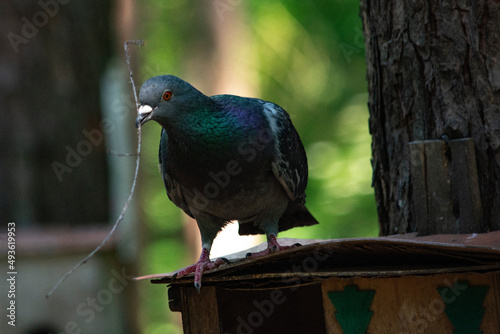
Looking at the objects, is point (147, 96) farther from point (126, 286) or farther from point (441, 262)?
point (126, 286)

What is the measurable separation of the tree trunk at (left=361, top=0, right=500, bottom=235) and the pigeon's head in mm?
1102

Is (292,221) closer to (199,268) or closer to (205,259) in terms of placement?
(205,259)

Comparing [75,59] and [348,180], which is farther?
[348,180]

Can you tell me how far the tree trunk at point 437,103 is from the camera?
272cm

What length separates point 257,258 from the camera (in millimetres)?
2211

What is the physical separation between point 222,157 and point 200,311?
0.75 meters

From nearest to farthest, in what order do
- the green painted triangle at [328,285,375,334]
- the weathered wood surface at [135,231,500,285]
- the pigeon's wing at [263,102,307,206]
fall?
the weathered wood surface at [135,231,500,285] < the green painted triangle at [328,285,375,334] < the pigeon's wing at [263,102,307,206]

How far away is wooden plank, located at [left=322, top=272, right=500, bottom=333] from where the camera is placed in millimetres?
2125

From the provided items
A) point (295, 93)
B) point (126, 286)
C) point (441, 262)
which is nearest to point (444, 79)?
point (441, 262)

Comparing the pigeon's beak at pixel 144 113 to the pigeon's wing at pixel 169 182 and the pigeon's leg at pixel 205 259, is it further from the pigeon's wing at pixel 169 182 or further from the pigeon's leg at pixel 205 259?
the pigeon's leg at pixel 205 259

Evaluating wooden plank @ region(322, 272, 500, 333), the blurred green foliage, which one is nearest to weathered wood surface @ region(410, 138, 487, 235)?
wooden plank @ region(322, 272, 500, 333)

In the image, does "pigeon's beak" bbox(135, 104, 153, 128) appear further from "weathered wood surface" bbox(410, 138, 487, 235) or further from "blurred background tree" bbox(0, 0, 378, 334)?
"blurred background tree" bbox(0, 0, 378, 334)

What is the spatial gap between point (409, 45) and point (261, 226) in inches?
50.2

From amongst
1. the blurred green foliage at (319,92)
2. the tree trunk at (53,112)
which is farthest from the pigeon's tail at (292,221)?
the blurred green foliage at (319,92)
